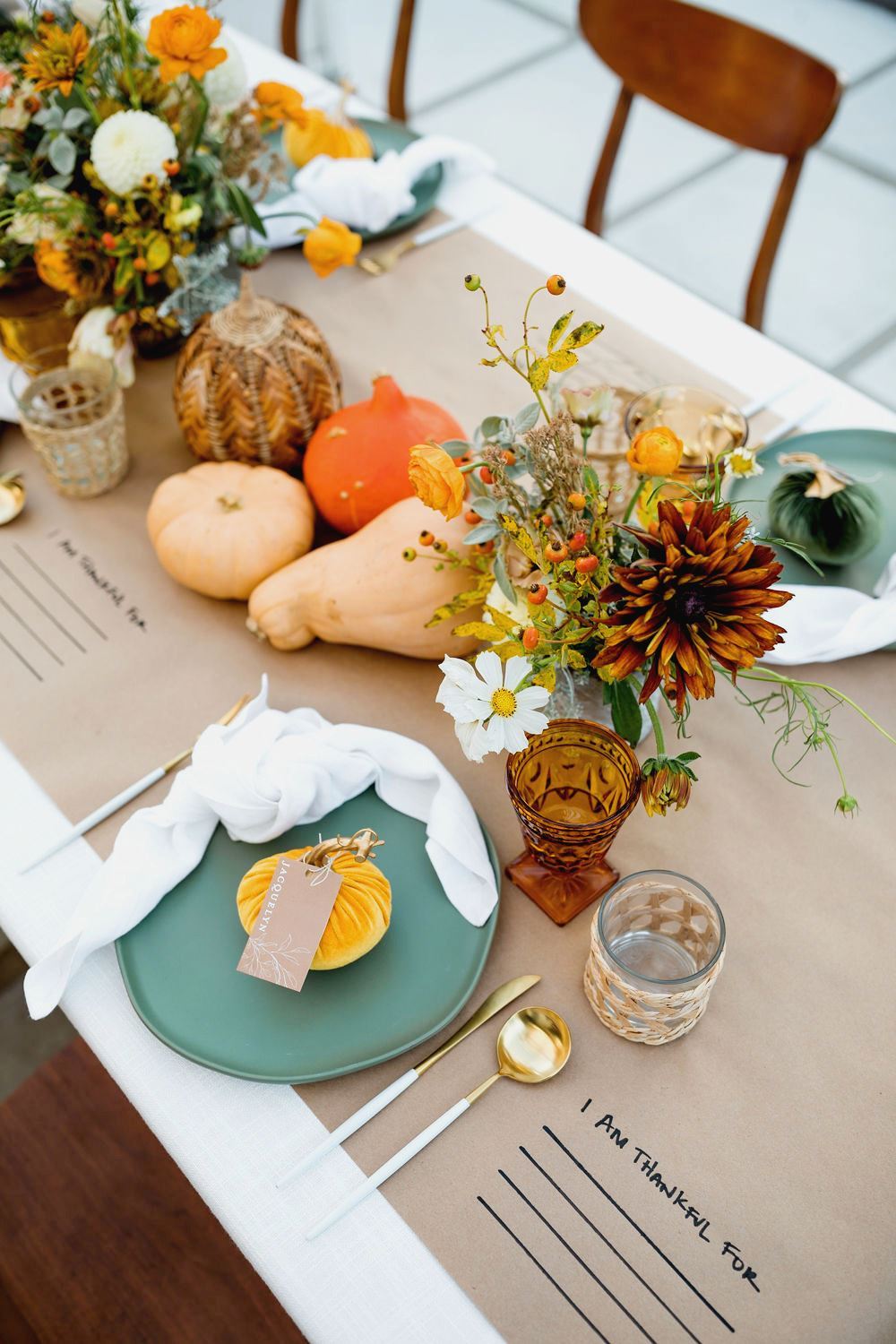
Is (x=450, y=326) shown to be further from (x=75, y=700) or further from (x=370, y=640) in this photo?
(x=75, y=700)

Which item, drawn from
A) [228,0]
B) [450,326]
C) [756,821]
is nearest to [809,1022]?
[756,821]

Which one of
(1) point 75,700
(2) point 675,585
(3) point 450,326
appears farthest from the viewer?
(3) point 450,326

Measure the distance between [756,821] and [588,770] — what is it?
0.19 metres

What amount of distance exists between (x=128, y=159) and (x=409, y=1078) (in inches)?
36.4

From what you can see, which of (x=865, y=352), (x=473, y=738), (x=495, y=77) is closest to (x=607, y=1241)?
(x=473, y=738)

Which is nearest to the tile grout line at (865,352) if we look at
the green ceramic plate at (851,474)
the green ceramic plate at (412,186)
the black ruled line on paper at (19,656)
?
the green ceramic plate at (412,186)

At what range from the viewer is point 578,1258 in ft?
2.39

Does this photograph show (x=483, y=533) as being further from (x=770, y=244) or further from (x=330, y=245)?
(x=770, y=244)

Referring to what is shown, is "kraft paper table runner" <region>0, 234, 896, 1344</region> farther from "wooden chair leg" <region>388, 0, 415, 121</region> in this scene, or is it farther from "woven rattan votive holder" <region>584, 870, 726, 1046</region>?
"wooden chair leg" <region>388, 0, 415, 121</region>

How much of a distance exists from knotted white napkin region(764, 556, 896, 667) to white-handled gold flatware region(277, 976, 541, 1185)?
0.42m

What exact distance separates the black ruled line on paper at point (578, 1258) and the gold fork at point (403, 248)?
45.2 inches

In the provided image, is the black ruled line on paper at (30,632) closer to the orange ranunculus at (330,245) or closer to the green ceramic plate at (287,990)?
the green ceramic plate at (287,990)

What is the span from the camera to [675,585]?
633mm

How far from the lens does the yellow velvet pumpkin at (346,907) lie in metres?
0.80
